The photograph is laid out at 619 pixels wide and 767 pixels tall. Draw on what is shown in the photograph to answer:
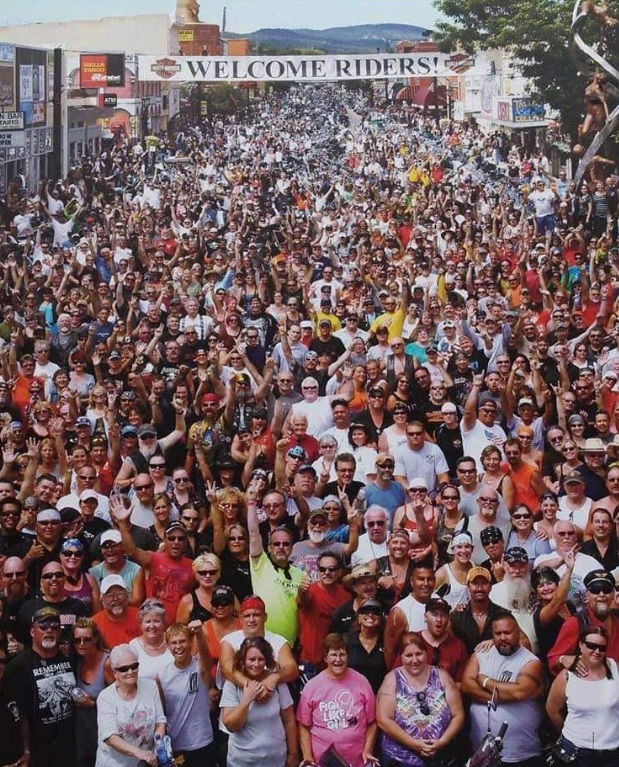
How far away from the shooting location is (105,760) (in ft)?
18.7

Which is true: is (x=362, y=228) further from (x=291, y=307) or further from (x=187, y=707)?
(x=187, y=707)

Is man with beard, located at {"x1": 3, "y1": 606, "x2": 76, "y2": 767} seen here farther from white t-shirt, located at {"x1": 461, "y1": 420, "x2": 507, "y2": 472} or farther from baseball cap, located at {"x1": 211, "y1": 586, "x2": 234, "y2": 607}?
white t-shirt, located at {"x1": 461, "y1": 420, "x2": 507, "y2": 472}

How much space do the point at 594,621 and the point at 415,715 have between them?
38.9 inches

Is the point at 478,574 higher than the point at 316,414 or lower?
higher

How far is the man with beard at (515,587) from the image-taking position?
20.7 feet

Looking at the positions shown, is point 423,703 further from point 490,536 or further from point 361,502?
point 361,502

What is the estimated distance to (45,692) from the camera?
579 cm

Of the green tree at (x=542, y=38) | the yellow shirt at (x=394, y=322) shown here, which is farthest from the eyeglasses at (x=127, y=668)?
the green tree at (x=542, y=38)

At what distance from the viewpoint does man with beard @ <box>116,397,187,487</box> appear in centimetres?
840

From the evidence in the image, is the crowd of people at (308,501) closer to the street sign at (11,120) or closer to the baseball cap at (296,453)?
the baseball cap at (296,453)

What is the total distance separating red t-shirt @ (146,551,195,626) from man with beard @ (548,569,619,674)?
181 cm

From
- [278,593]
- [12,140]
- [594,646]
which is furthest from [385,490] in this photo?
[12,140]

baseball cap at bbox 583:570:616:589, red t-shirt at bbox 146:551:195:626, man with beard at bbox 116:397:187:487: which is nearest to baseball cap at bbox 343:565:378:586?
red t-shirt at bbox 146:551:195:626

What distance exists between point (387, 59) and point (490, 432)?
21.5 m
